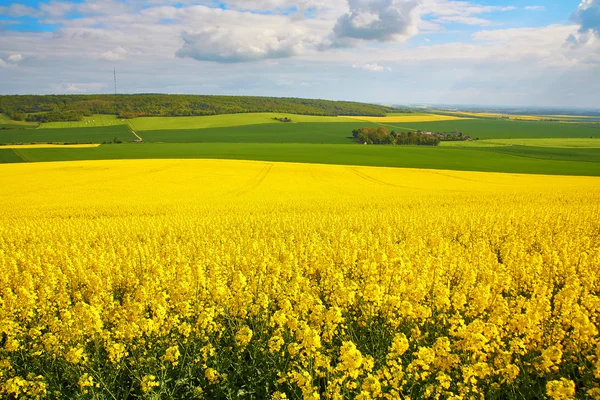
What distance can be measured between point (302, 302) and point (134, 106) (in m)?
147

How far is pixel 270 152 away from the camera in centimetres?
6088

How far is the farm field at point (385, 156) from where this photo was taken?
4759 cm

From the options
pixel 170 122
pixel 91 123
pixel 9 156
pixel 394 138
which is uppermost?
pixel 170 122

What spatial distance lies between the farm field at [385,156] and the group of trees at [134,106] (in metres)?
65.5

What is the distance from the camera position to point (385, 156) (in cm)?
5731

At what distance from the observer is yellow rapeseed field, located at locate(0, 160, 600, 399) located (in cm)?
450

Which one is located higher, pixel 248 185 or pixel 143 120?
pixel 143 120

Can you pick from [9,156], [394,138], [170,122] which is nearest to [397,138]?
[394,138]

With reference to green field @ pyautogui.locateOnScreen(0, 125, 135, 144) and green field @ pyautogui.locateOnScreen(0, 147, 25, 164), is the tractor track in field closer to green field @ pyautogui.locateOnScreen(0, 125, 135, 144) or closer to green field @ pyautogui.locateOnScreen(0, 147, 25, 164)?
green field @ pyautogui.locateOnScreen(0, 147, 25, 164)

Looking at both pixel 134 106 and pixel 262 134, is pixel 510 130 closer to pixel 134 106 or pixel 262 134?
pixel 262 134

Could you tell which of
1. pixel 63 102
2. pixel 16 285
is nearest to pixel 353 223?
pixel 16 285

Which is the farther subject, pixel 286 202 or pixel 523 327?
pixel 286 202

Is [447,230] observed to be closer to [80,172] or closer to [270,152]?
[80,172]

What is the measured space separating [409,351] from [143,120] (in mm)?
121080
